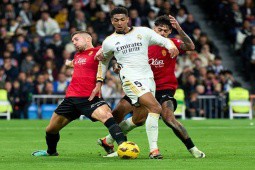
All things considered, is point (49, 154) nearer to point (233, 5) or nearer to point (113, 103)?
point (113, 103)

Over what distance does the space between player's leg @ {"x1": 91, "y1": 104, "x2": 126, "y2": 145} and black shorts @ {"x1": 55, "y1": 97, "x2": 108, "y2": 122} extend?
0.08 metres

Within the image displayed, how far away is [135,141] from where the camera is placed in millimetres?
18812

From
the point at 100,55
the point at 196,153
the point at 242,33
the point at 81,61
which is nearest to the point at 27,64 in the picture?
the point at 242,33

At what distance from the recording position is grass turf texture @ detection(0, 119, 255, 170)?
13.2 meters

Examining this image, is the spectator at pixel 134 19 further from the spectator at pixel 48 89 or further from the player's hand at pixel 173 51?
the player's hand at pixel 173 51

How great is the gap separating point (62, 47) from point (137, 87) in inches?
662

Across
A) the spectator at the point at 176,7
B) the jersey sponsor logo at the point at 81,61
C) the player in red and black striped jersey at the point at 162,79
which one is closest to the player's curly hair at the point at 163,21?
the player in red and black striped jersey at the point at 162,79

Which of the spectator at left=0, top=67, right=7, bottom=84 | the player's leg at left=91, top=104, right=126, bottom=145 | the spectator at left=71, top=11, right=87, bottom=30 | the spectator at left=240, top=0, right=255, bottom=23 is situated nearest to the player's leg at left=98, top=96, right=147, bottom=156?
the player's leg at left=91, top=104, right=126, bottom=145

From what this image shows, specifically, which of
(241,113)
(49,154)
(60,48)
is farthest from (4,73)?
(49,154)

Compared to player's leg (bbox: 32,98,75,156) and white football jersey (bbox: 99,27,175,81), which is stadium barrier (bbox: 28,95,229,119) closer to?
player's leg (bbox: 32,98,75,156)

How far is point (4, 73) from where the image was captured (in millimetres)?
29719

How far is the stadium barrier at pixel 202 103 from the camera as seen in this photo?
97.0ft

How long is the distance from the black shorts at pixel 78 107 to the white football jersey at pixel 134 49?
Answer: 2.24 feet

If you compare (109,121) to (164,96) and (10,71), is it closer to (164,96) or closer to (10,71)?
(164,96)
